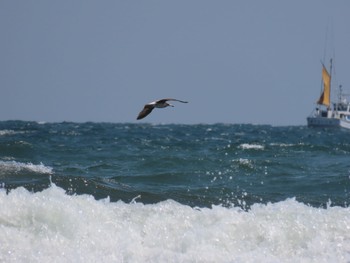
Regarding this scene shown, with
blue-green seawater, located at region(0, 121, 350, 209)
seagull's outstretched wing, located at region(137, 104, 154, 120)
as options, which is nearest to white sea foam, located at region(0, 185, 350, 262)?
seagull's outstretched wing, located at region(137, 104, 154, 120)

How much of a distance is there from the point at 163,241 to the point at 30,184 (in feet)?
15.3

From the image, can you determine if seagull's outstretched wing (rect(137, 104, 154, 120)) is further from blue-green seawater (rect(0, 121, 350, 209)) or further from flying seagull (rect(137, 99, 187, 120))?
blue-green seawater (rect(0, 121, 350, 209))

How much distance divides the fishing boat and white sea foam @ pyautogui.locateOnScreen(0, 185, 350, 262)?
7444 centimetres

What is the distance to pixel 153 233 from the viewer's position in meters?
10.9

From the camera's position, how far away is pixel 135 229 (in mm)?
10977

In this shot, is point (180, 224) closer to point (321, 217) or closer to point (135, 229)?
point (135, 229)

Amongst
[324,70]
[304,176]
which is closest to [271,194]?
[304,176]

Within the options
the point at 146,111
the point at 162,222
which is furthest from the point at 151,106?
the point at 162,222

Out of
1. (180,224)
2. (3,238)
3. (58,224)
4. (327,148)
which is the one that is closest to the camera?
(3,238)

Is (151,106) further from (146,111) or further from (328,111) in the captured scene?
(328,111)

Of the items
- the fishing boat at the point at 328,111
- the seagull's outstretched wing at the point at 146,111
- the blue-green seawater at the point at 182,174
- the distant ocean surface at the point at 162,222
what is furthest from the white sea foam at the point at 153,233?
the fishing boat at the point at 328,111

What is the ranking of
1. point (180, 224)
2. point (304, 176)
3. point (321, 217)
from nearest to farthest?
point (180, 224) < point (321, 217) < point (304, 176)

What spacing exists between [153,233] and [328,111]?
264ft

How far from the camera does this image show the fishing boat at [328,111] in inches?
3376
